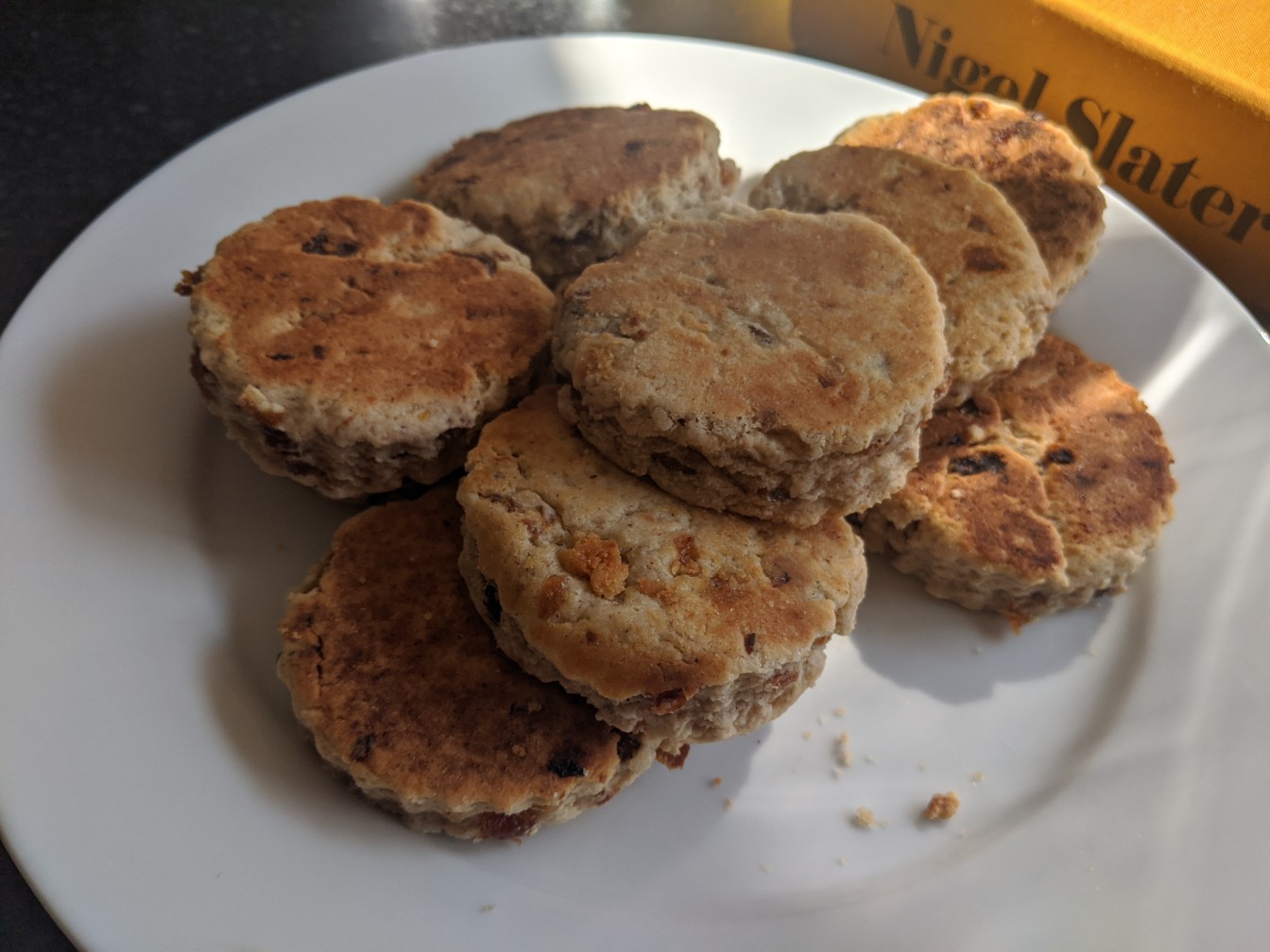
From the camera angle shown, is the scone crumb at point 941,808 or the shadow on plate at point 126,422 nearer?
the scone crumb at point 941,808

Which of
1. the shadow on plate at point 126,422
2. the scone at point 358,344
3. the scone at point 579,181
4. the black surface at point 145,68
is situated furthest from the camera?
the black surface at point 145,68

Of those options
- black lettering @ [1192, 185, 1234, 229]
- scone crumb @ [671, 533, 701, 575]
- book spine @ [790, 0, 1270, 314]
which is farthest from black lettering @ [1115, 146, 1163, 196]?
scone crumb @ [671, 533, 701, 575]

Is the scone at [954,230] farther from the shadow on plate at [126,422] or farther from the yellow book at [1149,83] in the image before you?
the shadow on plate at [126,422]

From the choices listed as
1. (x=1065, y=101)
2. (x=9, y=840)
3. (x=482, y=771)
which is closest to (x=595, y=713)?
(x=482, y=771)

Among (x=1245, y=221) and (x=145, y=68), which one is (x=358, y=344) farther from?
(x=1245, y=221)

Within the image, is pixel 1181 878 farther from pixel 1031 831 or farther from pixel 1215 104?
pixel 1215 104

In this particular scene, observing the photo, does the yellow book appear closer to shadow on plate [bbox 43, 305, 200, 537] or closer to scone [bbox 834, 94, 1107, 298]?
scone [bbox 834, 94, 1107, 298]

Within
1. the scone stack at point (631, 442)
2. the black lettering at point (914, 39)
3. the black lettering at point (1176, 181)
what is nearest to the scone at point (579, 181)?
the scone stack at point (631, 442)
